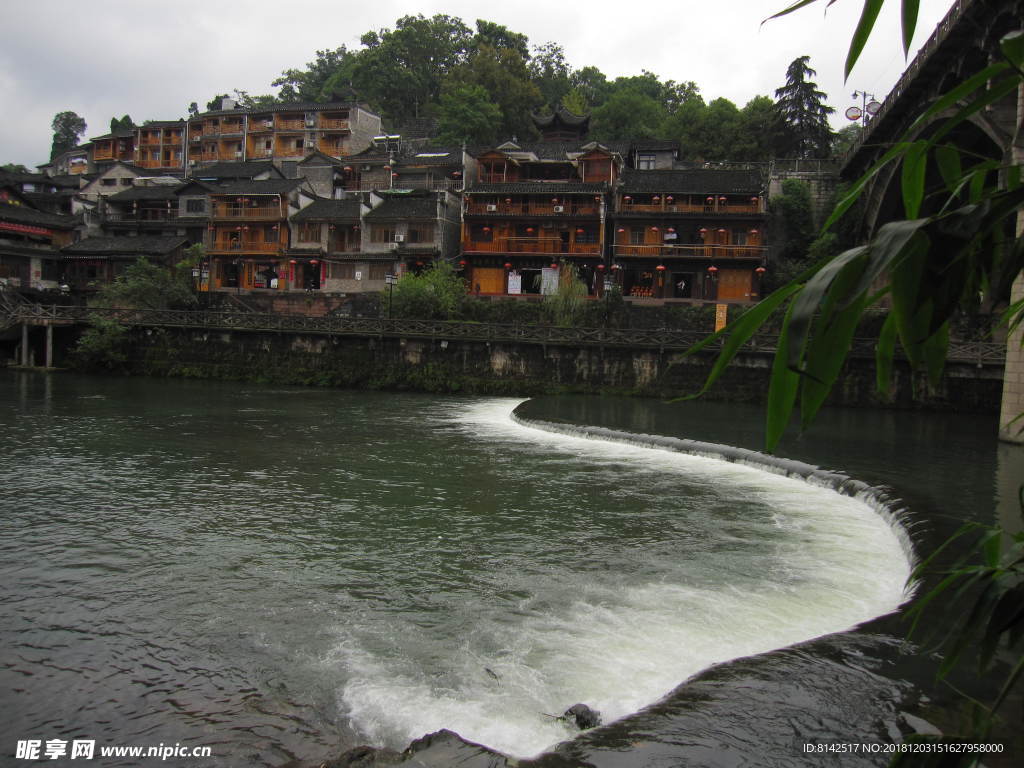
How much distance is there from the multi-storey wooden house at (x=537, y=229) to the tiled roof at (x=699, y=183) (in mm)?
2194

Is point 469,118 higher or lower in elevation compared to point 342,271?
higher

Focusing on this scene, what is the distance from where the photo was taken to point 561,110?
186ft

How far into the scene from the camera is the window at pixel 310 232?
159 feet

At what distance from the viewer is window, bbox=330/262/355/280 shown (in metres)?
47.3

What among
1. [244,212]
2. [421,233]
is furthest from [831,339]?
[244,212]

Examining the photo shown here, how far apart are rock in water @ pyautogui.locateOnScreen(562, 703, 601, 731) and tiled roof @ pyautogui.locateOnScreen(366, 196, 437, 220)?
4105 centimetres

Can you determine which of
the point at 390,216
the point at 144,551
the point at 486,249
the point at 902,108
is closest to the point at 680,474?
the point at 144,551

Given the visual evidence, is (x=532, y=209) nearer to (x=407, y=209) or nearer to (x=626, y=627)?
(x=407, y=209)

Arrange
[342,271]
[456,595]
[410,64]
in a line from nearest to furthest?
[456,595], [342,271], [410,64]

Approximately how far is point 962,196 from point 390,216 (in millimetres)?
46112

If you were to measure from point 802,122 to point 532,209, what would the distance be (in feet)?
73.7

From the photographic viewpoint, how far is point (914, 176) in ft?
4.25

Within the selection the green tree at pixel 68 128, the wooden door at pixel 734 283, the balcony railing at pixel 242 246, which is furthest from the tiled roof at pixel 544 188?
the green tree at pixel 68 128

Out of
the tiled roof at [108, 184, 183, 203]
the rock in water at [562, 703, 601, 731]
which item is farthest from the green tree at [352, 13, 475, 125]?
the rock in water at [562, 703, 601, 731]
